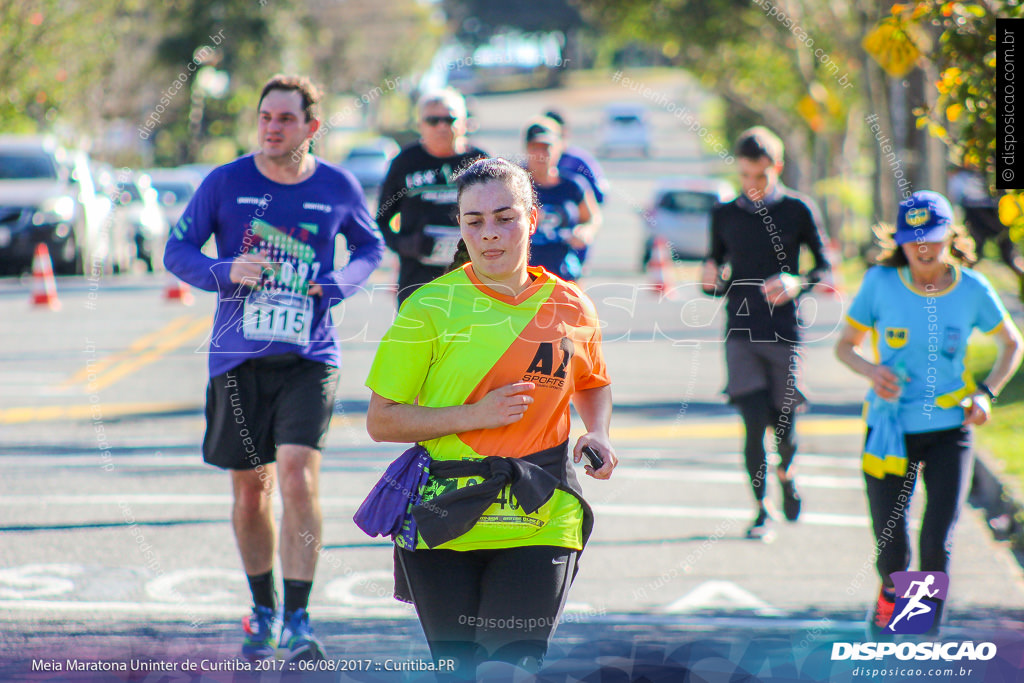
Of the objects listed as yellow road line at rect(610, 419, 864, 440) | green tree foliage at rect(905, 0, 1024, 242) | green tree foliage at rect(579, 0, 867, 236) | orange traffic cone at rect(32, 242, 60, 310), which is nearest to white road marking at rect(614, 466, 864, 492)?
yellow road line at rect(610, 419, 864, 440)

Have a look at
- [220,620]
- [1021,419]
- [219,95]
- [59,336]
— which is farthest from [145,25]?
[220,620]

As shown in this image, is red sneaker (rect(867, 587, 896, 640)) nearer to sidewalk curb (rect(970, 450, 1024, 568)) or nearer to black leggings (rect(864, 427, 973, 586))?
black leggings (rect(864, 427, 973, 586))

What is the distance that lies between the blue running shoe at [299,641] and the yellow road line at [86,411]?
599 cm

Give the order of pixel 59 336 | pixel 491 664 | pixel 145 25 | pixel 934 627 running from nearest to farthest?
pixel 491 664 < pixel 934 627 < pixel 59 336 < pixel 145 25

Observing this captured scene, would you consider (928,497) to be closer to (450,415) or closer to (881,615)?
(881,615)

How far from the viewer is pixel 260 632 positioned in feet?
17.3

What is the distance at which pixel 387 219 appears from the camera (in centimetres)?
740

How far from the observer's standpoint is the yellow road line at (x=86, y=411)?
1055 cm

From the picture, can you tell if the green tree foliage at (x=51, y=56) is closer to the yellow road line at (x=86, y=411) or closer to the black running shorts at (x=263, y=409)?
the yellow road line at (x=86, y=411)

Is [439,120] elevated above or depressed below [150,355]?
above

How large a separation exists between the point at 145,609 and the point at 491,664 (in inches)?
111

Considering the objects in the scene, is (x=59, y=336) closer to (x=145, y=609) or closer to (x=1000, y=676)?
(x=145, y=609)

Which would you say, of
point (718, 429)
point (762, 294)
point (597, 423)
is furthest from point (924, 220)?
point (718, 429)

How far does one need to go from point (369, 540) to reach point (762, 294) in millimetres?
2580
